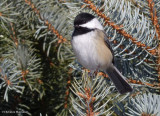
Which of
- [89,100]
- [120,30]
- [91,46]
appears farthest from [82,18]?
[89,100]

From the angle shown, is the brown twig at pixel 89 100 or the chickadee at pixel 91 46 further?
the chickadee at pixel 91 46

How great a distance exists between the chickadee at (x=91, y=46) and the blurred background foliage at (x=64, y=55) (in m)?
0.04

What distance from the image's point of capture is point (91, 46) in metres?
1.11

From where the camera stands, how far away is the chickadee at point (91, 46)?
3.54ft

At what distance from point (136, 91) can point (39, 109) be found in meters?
0.46

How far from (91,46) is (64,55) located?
0.44 feet

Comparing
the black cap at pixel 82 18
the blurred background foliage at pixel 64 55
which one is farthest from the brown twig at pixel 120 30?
the black cap at pixel 82 18

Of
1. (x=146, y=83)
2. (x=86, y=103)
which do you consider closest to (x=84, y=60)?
(x=146, y=83)

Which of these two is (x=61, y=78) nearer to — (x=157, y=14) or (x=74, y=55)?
(x=74, y=55)

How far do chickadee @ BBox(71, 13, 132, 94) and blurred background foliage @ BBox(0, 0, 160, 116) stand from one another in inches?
1.4

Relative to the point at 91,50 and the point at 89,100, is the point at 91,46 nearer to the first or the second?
the point at 91,50

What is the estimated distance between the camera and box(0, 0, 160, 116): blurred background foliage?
76 cm

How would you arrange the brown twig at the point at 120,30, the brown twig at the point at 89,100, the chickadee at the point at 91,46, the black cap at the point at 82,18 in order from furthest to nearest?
1. the chickadee at the point at 91,46
2. the black cap at the point at 82,18
3. the brown twig at the point at 120,30
4. the brown twig at the point at 89,100

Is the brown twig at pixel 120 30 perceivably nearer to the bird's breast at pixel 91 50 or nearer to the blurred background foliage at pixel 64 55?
the blurred background foliage at pixel 64 55
